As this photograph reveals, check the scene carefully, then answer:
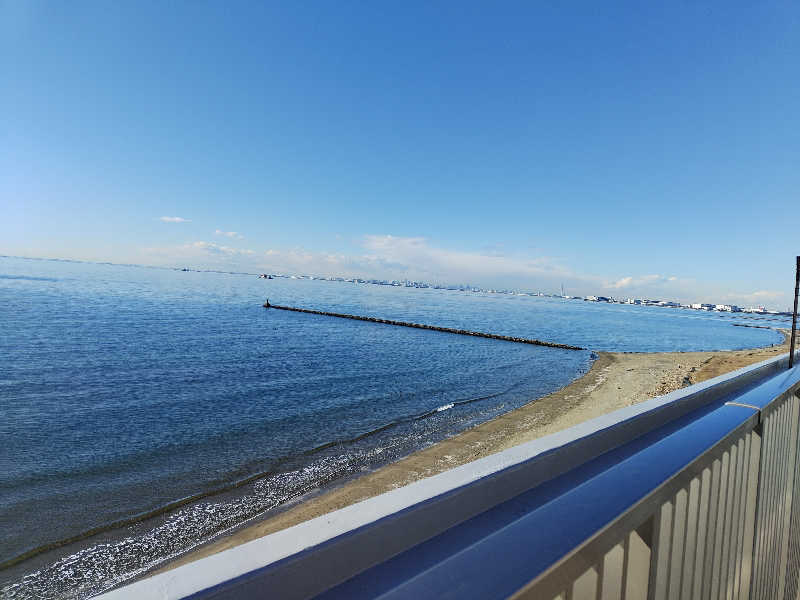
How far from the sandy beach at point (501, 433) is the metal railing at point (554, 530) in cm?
726

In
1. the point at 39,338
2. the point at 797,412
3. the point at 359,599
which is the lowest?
the point at 39,338

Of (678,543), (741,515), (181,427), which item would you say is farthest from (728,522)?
(181,427)

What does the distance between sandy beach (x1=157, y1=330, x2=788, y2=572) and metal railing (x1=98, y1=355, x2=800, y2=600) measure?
7.26 m

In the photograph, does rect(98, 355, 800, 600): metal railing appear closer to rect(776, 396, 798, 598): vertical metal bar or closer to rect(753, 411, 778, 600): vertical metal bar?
rect(753, 411, 778, 600): vertical metal bar

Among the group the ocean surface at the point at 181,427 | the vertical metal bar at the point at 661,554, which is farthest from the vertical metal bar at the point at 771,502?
the ocean surface at the point at 181,427

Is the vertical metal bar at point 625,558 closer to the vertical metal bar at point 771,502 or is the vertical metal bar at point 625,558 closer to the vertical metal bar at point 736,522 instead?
the vertical metal bar at point 736,522

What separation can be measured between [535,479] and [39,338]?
45.1 m

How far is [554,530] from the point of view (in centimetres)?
93

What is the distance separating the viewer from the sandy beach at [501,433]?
9.38 metres

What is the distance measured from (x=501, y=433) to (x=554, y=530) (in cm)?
1592

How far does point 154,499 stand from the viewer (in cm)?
1053

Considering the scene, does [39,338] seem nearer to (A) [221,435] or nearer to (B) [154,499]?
(A) [221,435]

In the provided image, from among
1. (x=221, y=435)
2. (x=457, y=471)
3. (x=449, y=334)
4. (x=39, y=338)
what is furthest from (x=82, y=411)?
(x=449, y=334)

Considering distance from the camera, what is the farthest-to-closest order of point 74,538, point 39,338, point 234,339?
point 234,339, point 39,338, point 74,538
